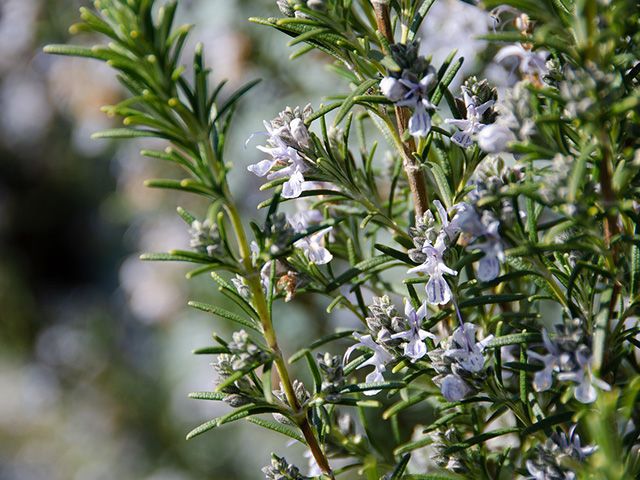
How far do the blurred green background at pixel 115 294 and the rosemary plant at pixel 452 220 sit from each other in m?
0.55

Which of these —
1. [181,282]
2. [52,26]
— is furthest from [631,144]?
[52,26]

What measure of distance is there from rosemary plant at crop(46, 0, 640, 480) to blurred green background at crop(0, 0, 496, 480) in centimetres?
55

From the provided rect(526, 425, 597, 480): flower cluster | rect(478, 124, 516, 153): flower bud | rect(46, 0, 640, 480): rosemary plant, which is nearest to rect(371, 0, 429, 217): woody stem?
rect(46, 0, 640, 480): rosemary plant

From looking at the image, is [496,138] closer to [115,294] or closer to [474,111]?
[474,111]

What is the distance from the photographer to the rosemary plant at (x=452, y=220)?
48 centimetres

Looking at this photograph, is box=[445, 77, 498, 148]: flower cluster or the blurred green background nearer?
box=[445, 77, 498, 148]: flower cluster

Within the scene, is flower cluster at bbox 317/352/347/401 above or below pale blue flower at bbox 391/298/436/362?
below

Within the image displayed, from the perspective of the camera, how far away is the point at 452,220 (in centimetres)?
55

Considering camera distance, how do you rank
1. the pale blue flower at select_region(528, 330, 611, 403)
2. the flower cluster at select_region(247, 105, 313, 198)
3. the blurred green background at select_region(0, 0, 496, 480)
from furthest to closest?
the blurred green background at select_region(0, 0, 496, 480), the flower cluster at select_region(247, 105, 313, 198), the pale blue flower at select_region(528, 330, 611, 403)

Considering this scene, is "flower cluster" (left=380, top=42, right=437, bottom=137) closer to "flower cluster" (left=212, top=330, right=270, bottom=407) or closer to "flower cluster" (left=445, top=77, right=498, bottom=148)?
"flower cluster" (left=445, top=77, right=498, bottom=148)

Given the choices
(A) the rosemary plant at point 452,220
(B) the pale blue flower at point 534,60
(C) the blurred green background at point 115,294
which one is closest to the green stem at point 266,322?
(A) the rosemary plant at point 452,220

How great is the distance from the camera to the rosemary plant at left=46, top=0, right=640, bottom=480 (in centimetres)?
48

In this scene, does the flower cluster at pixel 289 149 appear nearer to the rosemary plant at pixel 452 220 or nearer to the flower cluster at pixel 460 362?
the rosemary plant at pixel 452 220

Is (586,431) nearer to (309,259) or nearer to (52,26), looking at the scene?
(309,259)
